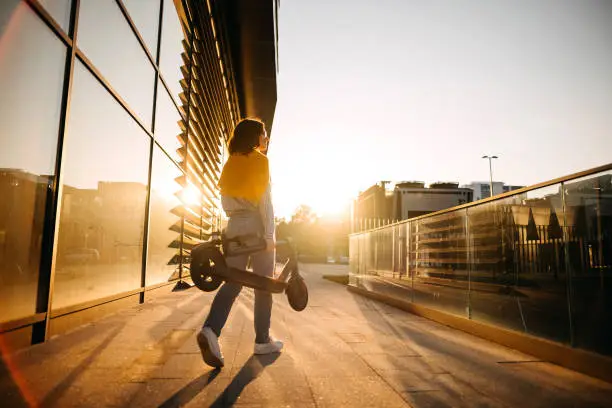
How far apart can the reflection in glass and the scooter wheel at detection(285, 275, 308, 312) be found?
271 cm

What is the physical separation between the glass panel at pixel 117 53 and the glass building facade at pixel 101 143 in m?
0.02

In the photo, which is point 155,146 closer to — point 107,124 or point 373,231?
point 107,124

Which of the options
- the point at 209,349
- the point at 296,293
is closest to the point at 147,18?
the point at 296,293

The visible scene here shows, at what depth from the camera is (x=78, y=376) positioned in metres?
2.52

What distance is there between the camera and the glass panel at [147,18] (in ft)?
15.1

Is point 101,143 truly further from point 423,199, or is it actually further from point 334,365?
point 423,199

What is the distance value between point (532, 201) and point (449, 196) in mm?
28419

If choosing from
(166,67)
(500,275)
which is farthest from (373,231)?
(166,67)

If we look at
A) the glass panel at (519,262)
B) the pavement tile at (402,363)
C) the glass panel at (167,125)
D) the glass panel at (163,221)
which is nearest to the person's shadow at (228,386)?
the pavement tile at (402,363)

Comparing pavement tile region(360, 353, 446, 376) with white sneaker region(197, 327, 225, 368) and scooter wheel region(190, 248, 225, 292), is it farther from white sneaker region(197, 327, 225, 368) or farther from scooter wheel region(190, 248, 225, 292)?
scooter wheel region(190, 248, 225, 292)

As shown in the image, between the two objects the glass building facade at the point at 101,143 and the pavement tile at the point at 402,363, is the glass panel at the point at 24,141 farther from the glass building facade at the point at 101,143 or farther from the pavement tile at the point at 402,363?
the pavement tile at the point at 402,363

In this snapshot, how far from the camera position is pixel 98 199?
3908 mm

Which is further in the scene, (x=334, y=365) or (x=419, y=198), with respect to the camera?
(x=419, y=198)

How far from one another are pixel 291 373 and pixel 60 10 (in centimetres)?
323
